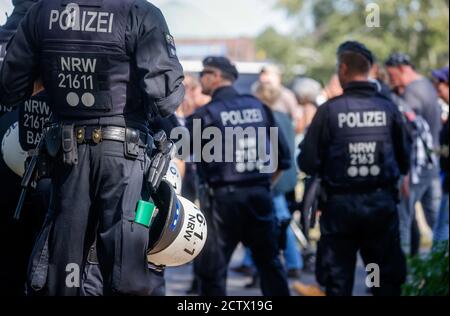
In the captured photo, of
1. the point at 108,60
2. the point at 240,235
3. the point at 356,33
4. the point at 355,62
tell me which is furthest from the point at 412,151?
the point at 356,33

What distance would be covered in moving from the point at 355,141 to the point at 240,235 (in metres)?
1.31

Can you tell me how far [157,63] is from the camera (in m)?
4.90

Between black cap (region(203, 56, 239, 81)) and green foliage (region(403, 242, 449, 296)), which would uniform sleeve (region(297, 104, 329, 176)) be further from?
green foliage (region(403, 242, 449, 296))

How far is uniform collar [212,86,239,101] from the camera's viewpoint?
7613 millimetres

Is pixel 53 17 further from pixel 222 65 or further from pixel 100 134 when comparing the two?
pixel 222 65

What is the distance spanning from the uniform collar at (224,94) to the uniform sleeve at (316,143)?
89cm

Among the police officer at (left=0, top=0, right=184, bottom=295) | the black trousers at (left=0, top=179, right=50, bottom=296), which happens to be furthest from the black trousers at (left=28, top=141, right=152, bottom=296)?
the black trousers at (left=0, top=179, right=50, bottom=296)

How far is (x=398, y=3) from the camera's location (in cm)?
2797

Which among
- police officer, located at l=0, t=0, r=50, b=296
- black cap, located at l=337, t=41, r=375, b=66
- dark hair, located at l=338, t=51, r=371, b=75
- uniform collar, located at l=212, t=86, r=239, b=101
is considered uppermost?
black cap, located at l=337, t=41, r=375, b=66

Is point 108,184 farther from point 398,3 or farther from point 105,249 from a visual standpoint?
point 398,3

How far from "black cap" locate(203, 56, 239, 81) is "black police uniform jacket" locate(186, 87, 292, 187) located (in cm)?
23

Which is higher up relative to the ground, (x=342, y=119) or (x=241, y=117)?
(x=241, y=117)

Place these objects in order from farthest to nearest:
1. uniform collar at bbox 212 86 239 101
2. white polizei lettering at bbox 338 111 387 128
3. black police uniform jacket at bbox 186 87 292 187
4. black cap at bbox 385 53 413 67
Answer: black cap at bbox 385 53 413 67, uniform collar at bbox 212 86 239 101, black police uniform jacket at bbox 186 87 292 187, white polizei lettering at bbox 338 111 387 128

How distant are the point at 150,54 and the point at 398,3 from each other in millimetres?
23913
